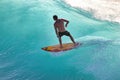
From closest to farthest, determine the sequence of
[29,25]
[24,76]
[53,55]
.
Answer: [24,76] < [53,55] < [29,25]

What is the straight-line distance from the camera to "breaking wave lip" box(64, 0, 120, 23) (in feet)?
55.0

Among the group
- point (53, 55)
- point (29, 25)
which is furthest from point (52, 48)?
point (29, 25)

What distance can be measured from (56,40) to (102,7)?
467 cm

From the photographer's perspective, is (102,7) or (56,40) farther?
(102,7)

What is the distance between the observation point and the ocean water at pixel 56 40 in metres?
11.9

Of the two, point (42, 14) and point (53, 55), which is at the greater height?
point (42, 14)

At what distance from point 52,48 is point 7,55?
6.65 ft

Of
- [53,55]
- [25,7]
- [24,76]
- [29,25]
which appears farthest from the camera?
[25,7]

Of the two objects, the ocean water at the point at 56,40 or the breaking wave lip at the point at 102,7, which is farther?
the breaking wave lip at the point at 102,7

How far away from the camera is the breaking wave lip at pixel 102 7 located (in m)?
16.8

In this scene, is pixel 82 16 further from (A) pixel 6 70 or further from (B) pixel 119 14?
(A) pixel 6 70

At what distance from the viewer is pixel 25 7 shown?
53.5 ft

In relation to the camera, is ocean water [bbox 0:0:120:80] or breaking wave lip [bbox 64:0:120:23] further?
breaking wave lip [bbox 64:0:120:23]

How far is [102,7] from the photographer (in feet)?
58.1
